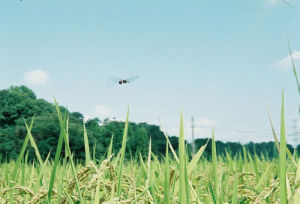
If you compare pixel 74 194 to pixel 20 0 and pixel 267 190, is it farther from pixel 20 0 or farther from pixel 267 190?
pixel 20 0

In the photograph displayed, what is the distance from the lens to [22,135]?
1244 centimetres

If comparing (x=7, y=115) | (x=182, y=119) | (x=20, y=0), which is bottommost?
(x=182, y=119)

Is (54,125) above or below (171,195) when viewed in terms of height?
above

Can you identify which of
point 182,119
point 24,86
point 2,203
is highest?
point 24,86

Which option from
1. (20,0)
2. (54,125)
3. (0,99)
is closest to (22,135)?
(0,99)

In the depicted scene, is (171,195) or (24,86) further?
(24,86)

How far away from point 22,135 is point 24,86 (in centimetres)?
636

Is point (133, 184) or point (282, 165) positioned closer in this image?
point (282, 165)

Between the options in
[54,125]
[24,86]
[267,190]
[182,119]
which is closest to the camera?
[182,119]

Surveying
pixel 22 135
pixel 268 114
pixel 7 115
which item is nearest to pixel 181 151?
pixel 268 114

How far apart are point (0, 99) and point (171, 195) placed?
44.1 feet

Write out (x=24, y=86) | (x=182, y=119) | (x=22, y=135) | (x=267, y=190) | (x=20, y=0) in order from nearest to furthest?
1. (x=182, y=119)
2. (x=267, y=190)
3. (x=20, y=0)
4. (x=22, y=135)
5. (x=24, y=86)

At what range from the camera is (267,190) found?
817mm

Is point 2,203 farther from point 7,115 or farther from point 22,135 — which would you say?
point 7,115
